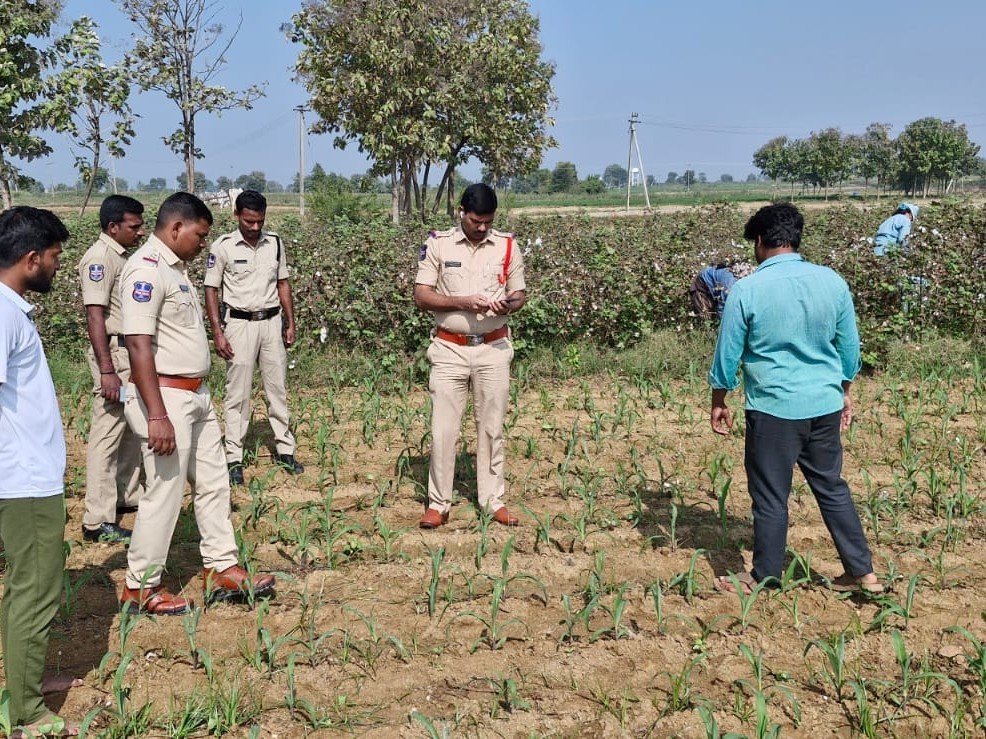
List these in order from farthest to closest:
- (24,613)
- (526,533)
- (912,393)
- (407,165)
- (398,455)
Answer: (407,165) < (912,393) < (398,455) < (526,533) < (24,613)

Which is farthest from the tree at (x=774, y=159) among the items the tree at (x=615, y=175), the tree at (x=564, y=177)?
the tree at (x=615, y=175)

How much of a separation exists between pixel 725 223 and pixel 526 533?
398 inches

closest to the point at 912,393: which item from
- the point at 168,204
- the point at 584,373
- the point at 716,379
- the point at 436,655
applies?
the point at 584,373

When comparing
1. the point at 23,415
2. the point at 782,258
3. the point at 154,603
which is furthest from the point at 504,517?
the point at 23,415

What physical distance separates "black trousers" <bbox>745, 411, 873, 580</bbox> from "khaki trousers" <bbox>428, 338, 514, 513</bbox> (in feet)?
4.46

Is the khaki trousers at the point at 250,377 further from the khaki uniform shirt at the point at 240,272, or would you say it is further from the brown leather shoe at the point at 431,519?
the brown leather shoe at the point at 431,519

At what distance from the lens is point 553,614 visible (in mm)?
Result: 3580

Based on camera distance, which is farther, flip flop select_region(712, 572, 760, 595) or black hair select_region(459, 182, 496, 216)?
black hair select_region(459, 182, 496, 216)

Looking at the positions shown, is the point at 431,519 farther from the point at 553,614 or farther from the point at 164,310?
the point at 164,310

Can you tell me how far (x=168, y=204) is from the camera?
11.2 ft

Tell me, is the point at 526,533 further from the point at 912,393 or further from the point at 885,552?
the point at 912,393

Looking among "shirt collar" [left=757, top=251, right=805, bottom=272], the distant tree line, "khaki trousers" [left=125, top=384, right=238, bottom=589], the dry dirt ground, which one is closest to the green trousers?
the dry dirt ground

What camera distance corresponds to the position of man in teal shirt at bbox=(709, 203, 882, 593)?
3.47 m

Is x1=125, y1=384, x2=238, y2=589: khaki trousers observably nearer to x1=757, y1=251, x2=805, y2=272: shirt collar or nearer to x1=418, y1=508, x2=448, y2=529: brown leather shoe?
x1=418, y1=508, x2=448, y2=529: brown leather shoe
